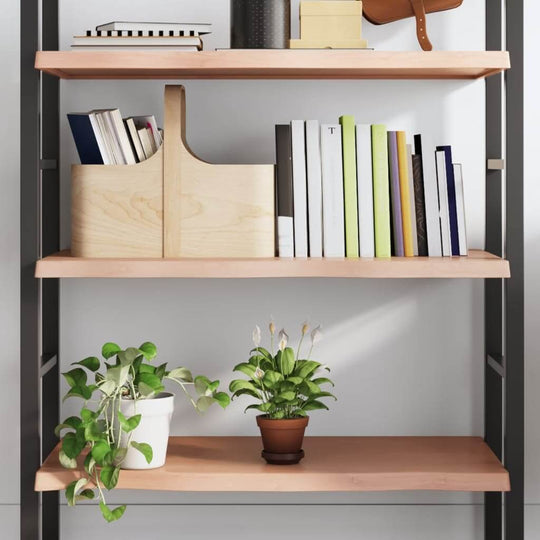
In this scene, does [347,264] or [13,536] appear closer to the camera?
[347,264]

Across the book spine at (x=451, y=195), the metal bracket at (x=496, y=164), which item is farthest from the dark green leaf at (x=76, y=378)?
the metal bracket at (x=496, y=164)

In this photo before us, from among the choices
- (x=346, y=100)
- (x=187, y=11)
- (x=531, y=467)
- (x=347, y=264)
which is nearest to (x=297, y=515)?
(x=531, y=467)

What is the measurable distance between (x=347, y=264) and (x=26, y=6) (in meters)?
0.75

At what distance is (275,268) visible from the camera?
5.19 feet

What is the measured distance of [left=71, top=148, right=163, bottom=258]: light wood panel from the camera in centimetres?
164

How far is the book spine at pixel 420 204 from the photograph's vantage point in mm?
1693

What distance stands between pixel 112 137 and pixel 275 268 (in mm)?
406

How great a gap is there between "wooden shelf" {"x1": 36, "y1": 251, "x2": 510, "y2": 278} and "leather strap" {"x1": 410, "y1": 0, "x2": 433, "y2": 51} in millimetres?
482

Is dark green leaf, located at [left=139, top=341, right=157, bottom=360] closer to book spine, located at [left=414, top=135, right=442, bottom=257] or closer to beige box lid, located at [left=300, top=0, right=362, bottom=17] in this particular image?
book spine, located at [left=414, top=135, right=442, bottom=257]

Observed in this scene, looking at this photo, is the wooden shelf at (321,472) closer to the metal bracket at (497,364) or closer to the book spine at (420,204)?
the metal bracket at (497,364)

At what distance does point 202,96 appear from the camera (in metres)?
1.90

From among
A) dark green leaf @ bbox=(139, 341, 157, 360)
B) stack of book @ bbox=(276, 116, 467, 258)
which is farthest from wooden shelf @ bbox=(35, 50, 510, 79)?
dark green leaf @ bbox=(139, 341, 157, 360)

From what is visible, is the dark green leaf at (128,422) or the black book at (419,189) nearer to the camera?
the dark green leaf at (128,422)

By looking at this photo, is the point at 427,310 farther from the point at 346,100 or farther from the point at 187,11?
the point at 187,11
